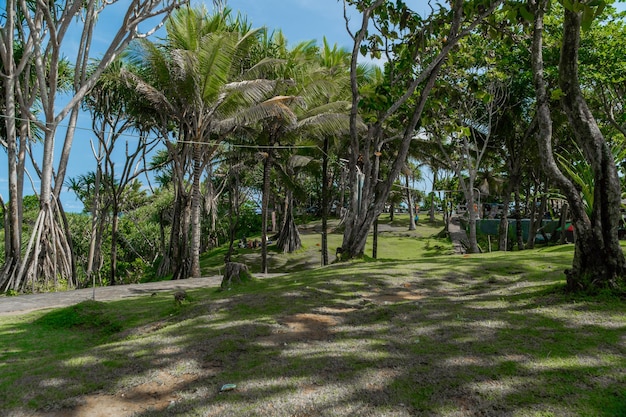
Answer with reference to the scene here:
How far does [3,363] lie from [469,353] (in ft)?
15.0

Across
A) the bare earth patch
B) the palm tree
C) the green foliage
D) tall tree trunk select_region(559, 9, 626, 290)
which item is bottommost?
the green foliage

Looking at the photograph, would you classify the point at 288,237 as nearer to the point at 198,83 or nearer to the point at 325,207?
the point at 325,207

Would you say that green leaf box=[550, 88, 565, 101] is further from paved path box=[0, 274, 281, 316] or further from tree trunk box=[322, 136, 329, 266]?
tree trunk box=[322, 136, 329, 266]

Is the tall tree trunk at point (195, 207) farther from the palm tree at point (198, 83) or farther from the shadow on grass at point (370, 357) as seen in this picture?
the shadow on grass at point (370, 357)

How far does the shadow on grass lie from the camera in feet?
10.1

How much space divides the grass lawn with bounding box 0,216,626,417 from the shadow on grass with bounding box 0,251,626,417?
0.01 meters

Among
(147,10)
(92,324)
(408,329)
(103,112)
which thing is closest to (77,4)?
(147,10)

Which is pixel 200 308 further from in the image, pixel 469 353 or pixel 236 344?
pixel 469 353

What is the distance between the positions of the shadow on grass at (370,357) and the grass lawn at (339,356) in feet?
0.05

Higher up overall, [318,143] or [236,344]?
[318,143]

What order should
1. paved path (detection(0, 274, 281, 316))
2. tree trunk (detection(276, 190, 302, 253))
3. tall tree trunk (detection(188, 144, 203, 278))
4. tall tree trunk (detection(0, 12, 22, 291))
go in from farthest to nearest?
tree trunk (detection(276, 190, 302, 253))
tall tree trunk (detection(188, 144, 203, 278))
tall tree trunk (detection(0, 12, 22, 291))
paved path (detection(0, 274, 281, 316))

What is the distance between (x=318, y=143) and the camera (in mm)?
21906

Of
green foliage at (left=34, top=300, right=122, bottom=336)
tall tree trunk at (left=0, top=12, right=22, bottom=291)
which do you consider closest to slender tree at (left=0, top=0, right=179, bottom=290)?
tall tree trunk at (left=0, top=12, right=22, bottom=291)

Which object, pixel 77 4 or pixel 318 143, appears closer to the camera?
Answer: pixel 77 4
